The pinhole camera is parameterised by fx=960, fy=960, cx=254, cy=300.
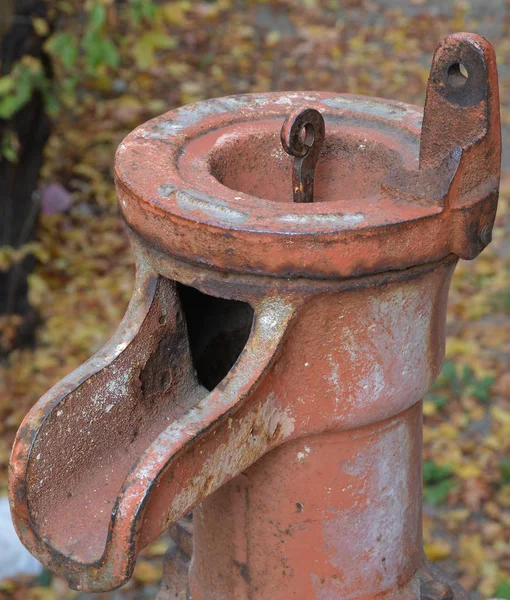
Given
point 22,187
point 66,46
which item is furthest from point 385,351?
point 22,187

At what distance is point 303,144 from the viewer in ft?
6.08

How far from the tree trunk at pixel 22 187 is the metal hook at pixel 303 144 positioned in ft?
7.90

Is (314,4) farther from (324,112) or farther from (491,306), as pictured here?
(324,112)

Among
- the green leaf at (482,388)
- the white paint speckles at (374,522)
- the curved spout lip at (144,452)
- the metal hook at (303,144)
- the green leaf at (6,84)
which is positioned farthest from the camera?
the green leaf at (482,388)

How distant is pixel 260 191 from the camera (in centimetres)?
211

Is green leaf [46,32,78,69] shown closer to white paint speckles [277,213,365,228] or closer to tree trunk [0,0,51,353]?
tree trunk [0,0,51,353]

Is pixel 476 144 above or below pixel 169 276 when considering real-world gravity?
above

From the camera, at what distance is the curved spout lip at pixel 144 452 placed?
1.50 metres

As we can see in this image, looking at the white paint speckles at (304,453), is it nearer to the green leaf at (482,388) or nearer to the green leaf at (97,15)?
the green leaf at (97,15)

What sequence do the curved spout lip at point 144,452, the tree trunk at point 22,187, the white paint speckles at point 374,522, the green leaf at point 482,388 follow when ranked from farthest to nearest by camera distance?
1. the green leaf at point 482,388
2. the tree trunk at point 22,187
3. the white paint speckles at point 374,522
4. the curved spout lip at point 144,452

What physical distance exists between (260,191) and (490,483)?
2.16 metres

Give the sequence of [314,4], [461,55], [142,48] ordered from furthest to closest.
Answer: [314,4]
[142,48]
[461,55]

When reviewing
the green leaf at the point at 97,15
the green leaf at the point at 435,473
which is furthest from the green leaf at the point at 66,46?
the green leaf at the point at 435,473

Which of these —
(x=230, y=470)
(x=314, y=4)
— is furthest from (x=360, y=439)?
(x=314, y=4)
